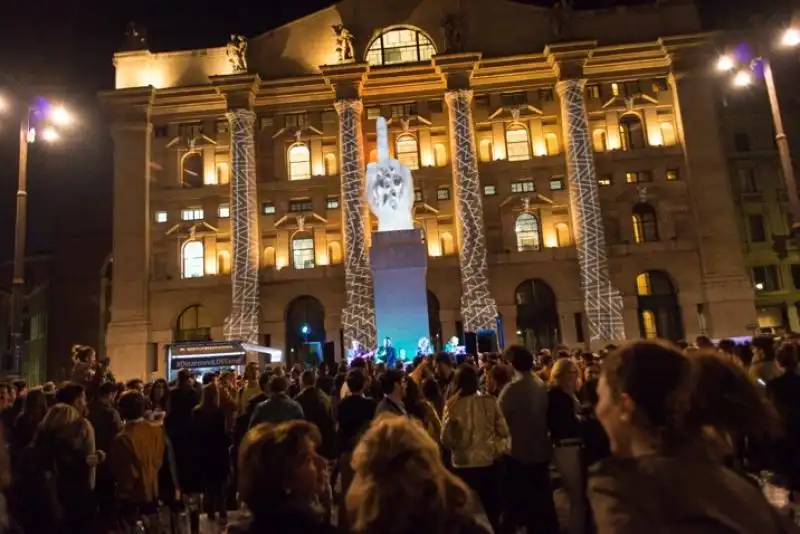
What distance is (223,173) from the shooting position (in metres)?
43.1

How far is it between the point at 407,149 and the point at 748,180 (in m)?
27.9

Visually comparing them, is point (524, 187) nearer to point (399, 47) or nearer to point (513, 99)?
point (513, 99)

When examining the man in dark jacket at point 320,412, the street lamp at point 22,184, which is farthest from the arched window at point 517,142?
the man in dark jacket at point 320,412

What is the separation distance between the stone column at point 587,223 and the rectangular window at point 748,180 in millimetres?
17707

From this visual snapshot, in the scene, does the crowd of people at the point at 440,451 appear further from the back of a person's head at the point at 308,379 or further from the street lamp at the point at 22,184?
the street lamp at the point at 22,184

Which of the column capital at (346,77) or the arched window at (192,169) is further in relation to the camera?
the arched window at (192,169)

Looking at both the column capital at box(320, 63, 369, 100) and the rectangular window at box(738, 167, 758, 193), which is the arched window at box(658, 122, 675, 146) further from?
the column capital at box(320, 63, 369, 100)

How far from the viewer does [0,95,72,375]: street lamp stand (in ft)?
52.6

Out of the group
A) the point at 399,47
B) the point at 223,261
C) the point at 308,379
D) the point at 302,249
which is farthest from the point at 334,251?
the point at 308,379

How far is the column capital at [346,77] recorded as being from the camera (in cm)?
4044

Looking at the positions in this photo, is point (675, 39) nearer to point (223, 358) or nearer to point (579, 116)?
point (579, 116)

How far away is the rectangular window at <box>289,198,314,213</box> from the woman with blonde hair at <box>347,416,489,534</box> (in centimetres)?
3997

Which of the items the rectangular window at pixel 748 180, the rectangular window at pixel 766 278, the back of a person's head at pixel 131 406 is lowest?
the back of a person's head at pixel 131 406

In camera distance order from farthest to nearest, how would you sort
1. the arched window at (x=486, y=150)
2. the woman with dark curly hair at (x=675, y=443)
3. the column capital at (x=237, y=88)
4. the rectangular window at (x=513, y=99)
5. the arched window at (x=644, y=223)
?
the arched window at (x=486, y=150), the rectangular window at (x=513, y=99), the arched window at (x=644, y=223), the column capital at (x=237, y=88), the woman with dark curly hair at (x=675, y=443)
